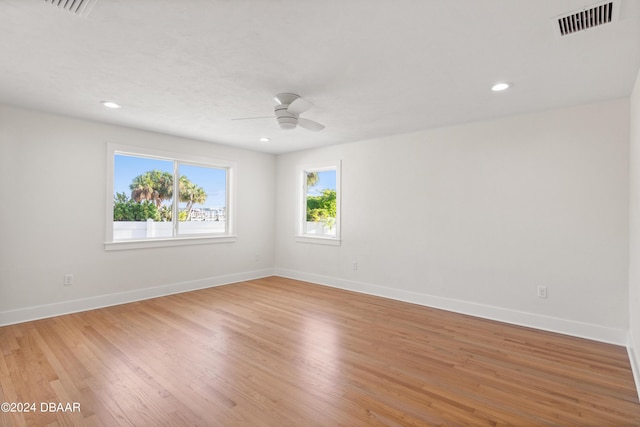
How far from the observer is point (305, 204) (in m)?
6.21

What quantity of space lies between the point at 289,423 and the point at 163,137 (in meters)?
4.48

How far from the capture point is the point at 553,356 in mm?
2850

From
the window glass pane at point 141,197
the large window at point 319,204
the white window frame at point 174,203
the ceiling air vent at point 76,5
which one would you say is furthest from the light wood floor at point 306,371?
the ceiling air vent at point 76,5

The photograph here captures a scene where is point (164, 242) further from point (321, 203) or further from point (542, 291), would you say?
point (542, 291)

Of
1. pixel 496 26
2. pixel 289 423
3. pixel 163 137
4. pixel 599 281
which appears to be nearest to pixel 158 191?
pixel 163 137

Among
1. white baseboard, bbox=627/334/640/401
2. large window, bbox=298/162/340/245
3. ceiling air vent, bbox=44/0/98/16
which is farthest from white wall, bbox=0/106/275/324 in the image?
white baseboard, bbox=627/334/640/401

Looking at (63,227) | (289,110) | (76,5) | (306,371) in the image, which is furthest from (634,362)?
(63,227)

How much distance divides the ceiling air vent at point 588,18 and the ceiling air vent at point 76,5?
2.79 meters

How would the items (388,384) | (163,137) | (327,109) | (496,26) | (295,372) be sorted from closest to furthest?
1. (496,26)
2. (388,384)
3. (295,372)
4. (327,109)
5. (163,137)

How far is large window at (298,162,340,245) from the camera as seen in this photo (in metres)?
5.61

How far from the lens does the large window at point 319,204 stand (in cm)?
561

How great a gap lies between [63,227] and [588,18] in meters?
5.51

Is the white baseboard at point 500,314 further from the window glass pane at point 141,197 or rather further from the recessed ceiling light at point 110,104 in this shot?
the recessed ceiling light at point 110,104

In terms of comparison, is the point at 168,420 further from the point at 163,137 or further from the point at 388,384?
the point at 163,137
